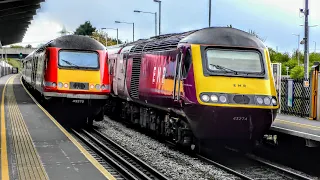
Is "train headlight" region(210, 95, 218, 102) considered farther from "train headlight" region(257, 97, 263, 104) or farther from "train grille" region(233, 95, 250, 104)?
"train headlight" region(257, 97, 263, 104)

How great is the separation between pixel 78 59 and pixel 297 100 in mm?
8119

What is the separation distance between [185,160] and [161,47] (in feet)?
12.8

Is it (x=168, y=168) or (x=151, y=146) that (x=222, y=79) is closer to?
(x=168, y=168)

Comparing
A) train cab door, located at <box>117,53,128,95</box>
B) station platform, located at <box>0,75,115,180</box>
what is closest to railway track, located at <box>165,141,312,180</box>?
station platform, located at <box>0,75,115,180</box>

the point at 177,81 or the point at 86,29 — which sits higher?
the point at 86,29

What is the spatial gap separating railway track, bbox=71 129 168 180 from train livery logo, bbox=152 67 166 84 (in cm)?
233

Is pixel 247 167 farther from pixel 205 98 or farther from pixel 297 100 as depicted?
pixel 297 100

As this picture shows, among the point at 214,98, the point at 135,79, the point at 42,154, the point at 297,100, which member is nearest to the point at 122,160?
the point at 42,154

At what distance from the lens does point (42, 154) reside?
37.4 ft

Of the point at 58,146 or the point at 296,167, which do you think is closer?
the point at 58,146

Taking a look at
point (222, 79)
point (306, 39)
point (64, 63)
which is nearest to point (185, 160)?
point (222, 79)

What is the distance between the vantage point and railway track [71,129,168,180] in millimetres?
10922

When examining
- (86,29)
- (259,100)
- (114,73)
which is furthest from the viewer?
(86,29)

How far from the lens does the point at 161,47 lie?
15.2 m
